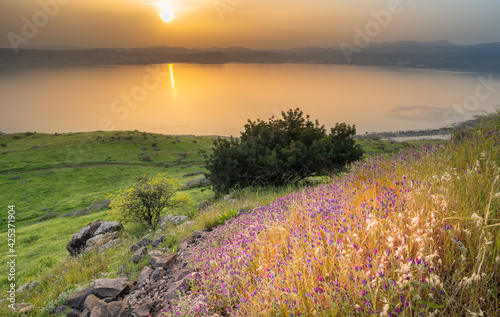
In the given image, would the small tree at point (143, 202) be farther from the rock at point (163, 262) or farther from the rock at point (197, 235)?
the rock at point (163, 262)

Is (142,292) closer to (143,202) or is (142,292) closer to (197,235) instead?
(197,235)

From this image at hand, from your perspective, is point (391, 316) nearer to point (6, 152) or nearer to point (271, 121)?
point (271, 121)

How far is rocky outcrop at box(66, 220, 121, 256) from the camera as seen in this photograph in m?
16.0

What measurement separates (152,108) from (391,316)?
195 meters

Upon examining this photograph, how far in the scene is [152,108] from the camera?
602 feet

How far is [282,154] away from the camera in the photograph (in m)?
17.7

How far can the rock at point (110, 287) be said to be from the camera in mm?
6523

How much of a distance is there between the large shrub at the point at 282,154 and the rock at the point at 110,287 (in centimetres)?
1098

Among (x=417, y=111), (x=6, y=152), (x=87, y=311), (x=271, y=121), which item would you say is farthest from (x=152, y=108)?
(x=87, y=311)

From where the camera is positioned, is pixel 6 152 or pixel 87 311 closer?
pixel 87 311

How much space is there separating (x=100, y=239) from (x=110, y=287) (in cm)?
1070

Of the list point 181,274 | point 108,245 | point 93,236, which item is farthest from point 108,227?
point 181,274

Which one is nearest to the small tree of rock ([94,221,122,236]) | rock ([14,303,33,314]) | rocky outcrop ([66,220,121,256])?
rock ([94,221,122,236])

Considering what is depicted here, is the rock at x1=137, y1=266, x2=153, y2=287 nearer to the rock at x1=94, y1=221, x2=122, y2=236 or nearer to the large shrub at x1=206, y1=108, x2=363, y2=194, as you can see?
the large shrub at x1=206, y1=108, x2=363, y2=194
